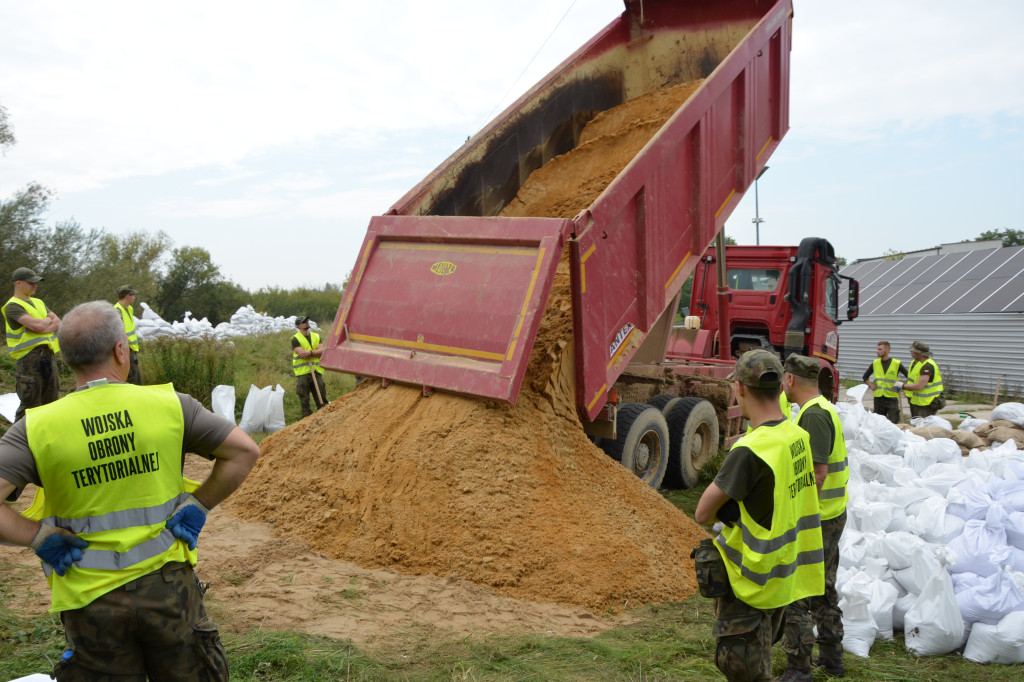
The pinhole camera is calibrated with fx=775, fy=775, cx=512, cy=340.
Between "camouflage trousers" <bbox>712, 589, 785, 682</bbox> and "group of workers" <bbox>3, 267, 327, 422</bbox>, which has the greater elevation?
"group of workers" <bbox>3, 267, 327, 422</bbox>

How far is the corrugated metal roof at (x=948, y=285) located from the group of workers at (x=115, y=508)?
65.5ft

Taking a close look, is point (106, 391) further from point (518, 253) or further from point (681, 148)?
point (681, 148)

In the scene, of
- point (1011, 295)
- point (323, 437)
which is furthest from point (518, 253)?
point (1011, 295)

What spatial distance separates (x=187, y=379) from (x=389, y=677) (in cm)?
806

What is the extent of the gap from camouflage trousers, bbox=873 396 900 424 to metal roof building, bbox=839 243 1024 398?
7598 mm

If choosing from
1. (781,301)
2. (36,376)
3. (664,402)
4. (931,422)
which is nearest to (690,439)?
(664,402)

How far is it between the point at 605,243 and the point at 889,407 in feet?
24.7

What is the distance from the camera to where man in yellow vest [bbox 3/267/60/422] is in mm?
6633

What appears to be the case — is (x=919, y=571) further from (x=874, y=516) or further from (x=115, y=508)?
(x=115, y=508)

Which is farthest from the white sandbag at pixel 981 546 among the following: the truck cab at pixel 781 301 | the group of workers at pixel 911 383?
the group of workers at pixel 911 383

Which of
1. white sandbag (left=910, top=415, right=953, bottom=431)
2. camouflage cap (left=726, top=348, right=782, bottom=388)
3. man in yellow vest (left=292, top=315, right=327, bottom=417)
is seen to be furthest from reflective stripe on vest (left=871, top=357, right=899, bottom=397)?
camouflage cap (left=726, top=348, right=782, bottom=388)

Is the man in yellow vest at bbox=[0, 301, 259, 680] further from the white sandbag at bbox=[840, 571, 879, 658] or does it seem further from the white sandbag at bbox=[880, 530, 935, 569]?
the white sandbag at bbox=[880, 530, 935, 569]

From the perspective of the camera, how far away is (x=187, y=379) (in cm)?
1030

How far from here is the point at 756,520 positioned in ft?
8.72
